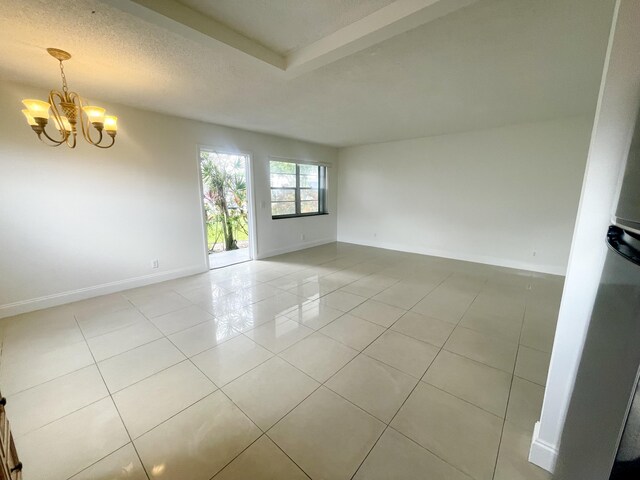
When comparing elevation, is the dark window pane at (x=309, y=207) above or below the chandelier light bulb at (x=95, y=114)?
below

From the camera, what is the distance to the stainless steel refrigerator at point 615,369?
23.3 inches

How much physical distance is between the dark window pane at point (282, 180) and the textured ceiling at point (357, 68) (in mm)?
1613

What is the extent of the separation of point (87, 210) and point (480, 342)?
4.56 m

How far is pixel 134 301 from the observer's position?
311 cm

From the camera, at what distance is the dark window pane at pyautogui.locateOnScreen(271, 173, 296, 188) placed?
17.2ft

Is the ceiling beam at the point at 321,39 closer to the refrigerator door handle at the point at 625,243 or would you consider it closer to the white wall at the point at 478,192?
→ the refrigerator door handle at the point at 625,243

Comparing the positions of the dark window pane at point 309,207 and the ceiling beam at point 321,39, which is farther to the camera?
the dark window pane at point 309,207

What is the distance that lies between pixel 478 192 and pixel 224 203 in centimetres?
508

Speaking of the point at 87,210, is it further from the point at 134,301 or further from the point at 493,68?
the point at 493,68

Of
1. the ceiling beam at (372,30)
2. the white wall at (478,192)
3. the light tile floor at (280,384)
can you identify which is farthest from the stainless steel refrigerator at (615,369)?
the white wall at (478,192)

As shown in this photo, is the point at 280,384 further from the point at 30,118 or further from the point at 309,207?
the point at 309,207

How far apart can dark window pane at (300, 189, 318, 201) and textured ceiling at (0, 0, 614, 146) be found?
2273 millimetres

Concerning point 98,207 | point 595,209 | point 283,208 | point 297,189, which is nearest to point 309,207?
point 297,189

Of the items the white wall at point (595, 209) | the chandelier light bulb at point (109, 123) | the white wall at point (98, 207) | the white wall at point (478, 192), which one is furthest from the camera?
the white wall at point (478, 192)
